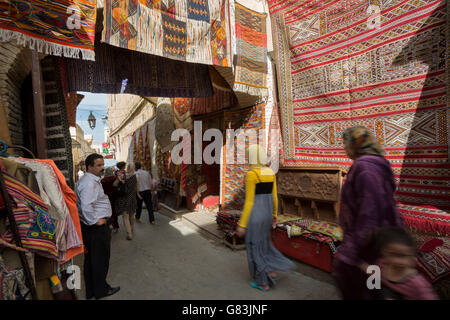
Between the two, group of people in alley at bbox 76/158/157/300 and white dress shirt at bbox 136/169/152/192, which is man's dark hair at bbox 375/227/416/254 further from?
white dress shirt at bbox 136/169/152/192

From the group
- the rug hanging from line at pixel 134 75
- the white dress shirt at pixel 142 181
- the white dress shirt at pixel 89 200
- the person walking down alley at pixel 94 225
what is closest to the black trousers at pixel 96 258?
the person walking down alley at pixel 94 225

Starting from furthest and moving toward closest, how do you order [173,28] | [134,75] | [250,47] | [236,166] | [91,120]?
[91,120] → [236,166] → [134,75] → [250,47] → [173,28]

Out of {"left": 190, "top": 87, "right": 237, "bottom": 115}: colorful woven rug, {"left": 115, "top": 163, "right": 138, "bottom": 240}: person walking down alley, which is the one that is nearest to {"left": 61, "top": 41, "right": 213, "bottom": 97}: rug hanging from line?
{"left": 190, "top": 87, "right": 237, "bottom": 115}: colorful woven rug

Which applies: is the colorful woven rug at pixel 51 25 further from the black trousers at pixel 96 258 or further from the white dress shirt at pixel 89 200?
the black trousers at pixel 96 258

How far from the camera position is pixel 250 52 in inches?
162

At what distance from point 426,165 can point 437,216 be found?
571 mm

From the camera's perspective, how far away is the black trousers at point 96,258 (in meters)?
2.52

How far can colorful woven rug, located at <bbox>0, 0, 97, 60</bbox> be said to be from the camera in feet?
7.55

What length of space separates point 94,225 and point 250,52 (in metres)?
3.54

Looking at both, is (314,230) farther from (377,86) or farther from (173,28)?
(173,28)

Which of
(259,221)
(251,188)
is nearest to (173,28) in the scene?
(251,188)

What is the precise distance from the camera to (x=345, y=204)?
1.70m

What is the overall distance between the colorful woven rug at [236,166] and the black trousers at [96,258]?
3116 millimetres
